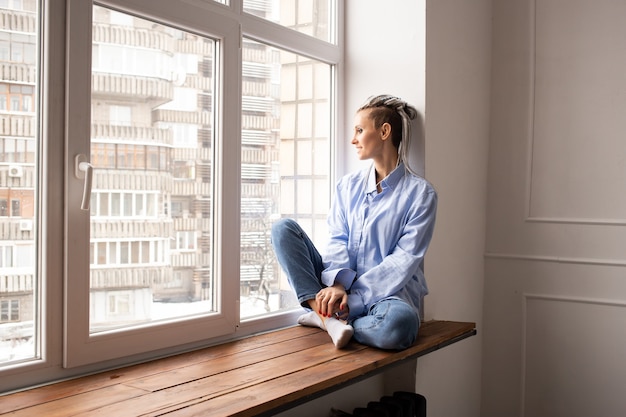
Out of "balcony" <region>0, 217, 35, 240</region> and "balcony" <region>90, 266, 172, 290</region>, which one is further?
"balcony" <region>90, 266, 172, 290</region>

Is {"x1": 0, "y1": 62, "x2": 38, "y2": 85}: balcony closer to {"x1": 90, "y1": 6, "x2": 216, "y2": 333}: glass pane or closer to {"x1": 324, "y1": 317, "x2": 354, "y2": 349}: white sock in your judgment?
{"x1": 90, "y1": 6, "x2": 216, "y2": 333}: glass pane

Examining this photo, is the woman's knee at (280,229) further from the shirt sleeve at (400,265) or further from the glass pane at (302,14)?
the glass pane at (302,14)

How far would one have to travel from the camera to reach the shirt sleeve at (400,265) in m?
2.14

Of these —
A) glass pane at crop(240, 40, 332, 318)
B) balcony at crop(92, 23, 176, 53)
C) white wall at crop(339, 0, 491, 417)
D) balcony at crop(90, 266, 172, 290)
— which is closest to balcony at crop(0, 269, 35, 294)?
balcony at crop(90, 266, 172, 290)

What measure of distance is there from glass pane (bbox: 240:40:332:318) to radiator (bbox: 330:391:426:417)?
1.53 ft

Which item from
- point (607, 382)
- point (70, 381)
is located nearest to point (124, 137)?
point (70, 381)

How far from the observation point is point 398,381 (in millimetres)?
2529

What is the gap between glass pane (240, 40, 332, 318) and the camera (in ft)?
7.34

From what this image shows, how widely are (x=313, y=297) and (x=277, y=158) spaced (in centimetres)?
55

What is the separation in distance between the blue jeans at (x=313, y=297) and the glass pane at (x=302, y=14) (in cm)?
74

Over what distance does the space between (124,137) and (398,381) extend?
142cm

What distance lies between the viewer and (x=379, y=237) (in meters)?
2.25

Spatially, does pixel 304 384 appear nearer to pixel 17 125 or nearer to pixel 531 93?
pixel 17 125

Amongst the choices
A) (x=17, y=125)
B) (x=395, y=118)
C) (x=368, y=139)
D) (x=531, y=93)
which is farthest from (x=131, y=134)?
(x=531, y=93)
